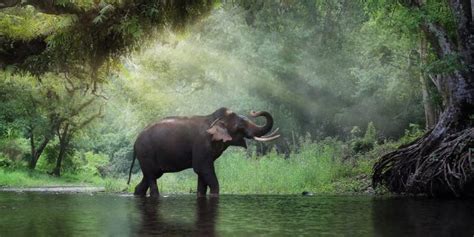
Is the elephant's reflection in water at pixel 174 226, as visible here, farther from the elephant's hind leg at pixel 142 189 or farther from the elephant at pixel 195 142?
the elephant's hind leg at pixel 142 189

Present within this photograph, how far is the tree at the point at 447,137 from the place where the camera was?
12.3 m

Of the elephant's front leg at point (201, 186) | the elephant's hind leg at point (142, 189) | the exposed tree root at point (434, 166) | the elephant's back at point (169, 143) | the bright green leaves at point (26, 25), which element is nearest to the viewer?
the exposed tree root at point (434, 166)

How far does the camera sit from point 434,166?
1272 cm

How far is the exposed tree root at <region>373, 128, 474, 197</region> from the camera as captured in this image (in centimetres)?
1212

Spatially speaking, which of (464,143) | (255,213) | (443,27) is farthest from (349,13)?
(255,213)

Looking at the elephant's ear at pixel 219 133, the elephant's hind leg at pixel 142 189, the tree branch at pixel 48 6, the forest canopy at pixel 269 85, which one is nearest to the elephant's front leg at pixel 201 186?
the elephant's ear at pixel 219 133

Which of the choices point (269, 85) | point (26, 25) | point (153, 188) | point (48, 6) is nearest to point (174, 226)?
point (48, 6)

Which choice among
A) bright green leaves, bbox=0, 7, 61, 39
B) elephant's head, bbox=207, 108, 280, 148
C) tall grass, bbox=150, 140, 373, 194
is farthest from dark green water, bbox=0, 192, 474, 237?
tall grass, bbox=150, 140, 373, 194

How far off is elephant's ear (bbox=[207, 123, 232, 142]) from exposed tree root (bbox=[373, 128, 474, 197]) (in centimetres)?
355

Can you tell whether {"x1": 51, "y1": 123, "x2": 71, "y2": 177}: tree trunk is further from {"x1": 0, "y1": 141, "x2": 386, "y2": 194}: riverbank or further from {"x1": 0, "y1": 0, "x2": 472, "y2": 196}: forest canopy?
{"x1": 0, "y1": 141, "x2": 386, "y2": 194}: riverbank

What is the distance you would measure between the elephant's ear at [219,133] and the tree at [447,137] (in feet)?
11.5

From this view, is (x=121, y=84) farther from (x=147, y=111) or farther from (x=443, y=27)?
(x=443, y=27)

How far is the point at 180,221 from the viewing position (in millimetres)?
6375

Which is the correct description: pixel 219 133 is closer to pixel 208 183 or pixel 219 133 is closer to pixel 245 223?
pixel 208 183
